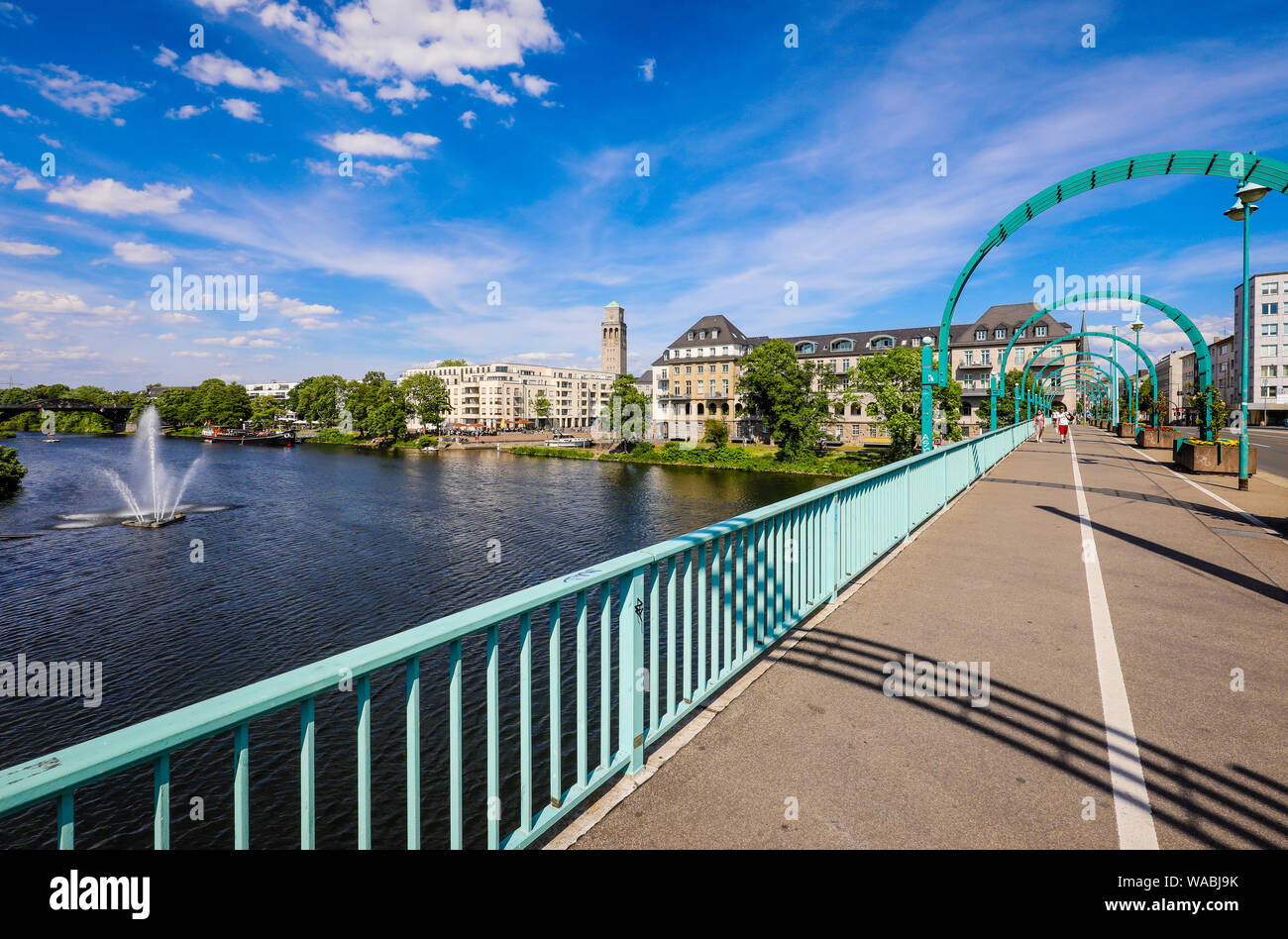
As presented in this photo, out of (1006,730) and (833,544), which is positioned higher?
(833,544)

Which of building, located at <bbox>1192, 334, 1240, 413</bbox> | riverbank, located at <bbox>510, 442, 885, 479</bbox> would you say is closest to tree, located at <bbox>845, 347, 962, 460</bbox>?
riverbank, located at <bbox>510, 442, 885, 479</bbox>

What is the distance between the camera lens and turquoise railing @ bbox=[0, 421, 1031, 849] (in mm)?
1649

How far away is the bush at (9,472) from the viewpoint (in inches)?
1761

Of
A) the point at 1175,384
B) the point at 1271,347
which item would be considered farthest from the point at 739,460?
the point at 1175,384

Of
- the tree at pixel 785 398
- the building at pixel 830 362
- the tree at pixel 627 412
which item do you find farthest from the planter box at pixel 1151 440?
the tree at pixel 627 412

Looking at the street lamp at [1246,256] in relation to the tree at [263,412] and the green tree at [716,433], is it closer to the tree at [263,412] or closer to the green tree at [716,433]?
the green tree at [716,433]

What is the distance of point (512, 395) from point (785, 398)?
338 ft

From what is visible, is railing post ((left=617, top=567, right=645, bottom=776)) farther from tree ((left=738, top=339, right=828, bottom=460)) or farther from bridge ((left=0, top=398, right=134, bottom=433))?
bridge ((left=0, top=398, right=134, bottom=433))

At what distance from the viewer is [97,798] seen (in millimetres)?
10484

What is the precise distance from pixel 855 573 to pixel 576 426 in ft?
547

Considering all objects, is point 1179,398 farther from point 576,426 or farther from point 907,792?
point 907,792

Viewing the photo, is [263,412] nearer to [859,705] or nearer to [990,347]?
[990,347]

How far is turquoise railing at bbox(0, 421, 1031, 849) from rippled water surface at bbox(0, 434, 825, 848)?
675cm

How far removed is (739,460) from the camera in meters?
65.7
